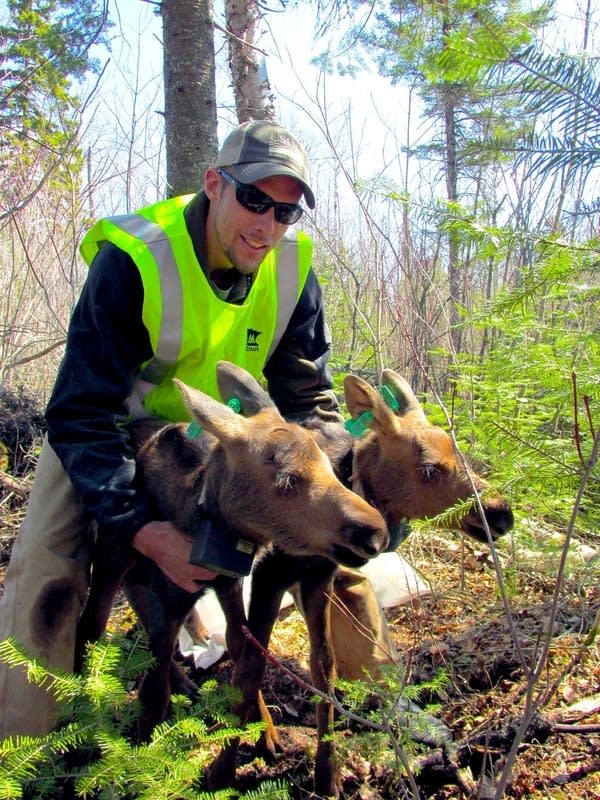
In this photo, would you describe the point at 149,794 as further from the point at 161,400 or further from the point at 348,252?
the point at 348,252

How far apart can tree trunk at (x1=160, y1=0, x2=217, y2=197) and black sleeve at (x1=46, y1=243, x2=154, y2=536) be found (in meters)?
2.28

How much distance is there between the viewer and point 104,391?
12.4 ft

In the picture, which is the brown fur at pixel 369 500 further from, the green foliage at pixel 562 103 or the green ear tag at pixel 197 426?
the green foliage at pixel 562 103

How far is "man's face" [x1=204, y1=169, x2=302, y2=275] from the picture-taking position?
157 inches

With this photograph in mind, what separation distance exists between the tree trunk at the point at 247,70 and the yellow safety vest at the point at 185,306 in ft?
13.4

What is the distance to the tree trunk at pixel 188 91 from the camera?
591 cm

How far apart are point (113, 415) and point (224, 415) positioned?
62cm

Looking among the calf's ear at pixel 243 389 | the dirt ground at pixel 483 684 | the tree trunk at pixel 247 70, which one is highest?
the tree trunk at pixel 247 70

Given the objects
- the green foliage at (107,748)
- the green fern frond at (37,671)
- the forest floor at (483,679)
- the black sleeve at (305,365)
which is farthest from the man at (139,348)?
the forest floor at (483,679)

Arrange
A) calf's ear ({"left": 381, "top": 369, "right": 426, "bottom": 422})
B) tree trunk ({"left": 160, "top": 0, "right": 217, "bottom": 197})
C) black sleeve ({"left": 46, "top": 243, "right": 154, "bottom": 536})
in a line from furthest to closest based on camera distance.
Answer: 1. tree trunk ({"left": 160, "top": 0, "right": 217, "bottom": 197})
2. calf's ear ({"left": 381, "top": 369, "right": 426, "bottom": 422})
3. black sleeve ({"left": 46, "top": 243, "right": 154, "bottom": 536})

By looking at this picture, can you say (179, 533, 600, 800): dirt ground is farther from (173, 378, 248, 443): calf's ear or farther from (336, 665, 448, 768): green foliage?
(173, 378, 248, 443): calf's ear

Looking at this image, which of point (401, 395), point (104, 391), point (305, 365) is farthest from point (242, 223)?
point (401, 395)

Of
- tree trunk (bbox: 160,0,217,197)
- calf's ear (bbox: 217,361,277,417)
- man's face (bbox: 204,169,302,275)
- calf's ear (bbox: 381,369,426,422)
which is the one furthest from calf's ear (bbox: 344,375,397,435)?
tree trunk (bbox: 160,0,217,197)

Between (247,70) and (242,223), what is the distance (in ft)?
16.5
